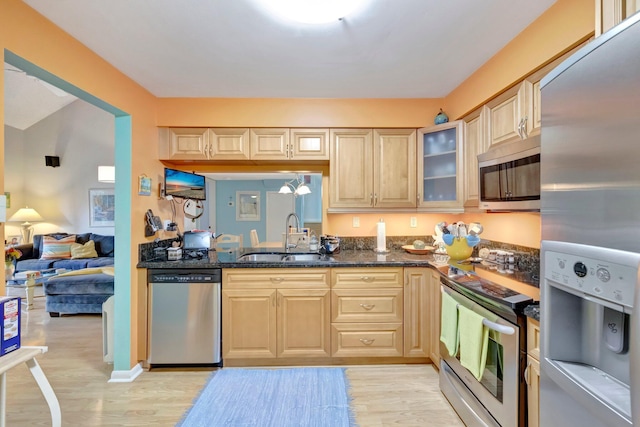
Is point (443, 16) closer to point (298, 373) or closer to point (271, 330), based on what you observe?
point (271, 330)

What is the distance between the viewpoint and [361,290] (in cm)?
249

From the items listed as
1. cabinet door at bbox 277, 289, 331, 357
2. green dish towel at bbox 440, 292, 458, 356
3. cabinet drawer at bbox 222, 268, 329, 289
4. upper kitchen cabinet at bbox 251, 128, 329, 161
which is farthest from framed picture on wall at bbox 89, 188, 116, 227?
green dish towel at bbox 440, 292, 458, 356

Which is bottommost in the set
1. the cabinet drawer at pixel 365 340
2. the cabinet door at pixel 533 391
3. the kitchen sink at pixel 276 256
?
the cabinet drawer at pixel 365 340

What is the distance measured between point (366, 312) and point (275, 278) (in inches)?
32.5

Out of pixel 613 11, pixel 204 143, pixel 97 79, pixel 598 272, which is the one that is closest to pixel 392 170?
pixel 204 143

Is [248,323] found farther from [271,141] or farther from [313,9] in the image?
[313,9]

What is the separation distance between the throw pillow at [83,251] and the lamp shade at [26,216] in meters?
1.28

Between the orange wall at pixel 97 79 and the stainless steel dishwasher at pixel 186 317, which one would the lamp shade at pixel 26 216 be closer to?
the orange wall at pixel 97 79

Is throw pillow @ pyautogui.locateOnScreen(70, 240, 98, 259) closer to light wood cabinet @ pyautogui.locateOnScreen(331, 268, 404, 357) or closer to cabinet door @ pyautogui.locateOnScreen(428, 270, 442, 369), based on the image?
light wood cabinet @ pyautogui.locateOnScreen(331, 268, 404, 357)

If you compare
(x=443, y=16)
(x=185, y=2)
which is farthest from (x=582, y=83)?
(x=185, y=2)

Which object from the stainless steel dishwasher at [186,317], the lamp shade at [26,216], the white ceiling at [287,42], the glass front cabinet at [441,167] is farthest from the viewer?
the lamp shade at [26,216]

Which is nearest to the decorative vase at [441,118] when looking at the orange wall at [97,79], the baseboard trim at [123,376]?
the orange wall at [97,79]

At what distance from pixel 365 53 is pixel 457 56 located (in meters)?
0.67

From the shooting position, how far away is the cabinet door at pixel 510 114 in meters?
1.81
